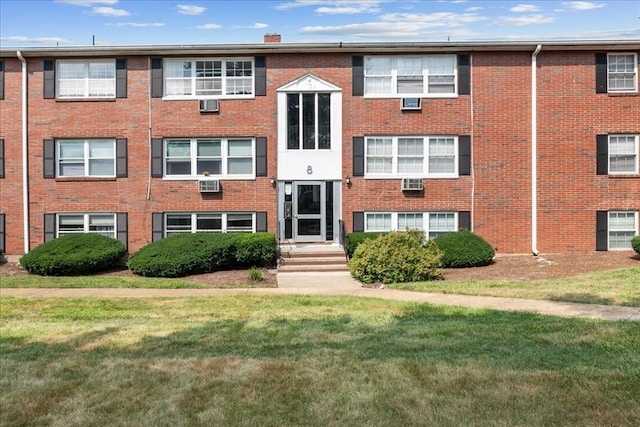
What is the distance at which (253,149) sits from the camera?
17.9m

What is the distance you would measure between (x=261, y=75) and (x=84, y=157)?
606 cm

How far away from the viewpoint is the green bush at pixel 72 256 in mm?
15094

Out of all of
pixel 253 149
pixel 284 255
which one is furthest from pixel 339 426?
pixel 253 149

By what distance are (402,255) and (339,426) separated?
9.50 m

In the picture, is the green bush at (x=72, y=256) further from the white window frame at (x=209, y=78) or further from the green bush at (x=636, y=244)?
the green bush at (x=636, y=244)

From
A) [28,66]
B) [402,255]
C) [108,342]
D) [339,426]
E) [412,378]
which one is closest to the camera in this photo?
[339,426]

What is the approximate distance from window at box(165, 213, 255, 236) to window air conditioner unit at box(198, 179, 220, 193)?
0.80m

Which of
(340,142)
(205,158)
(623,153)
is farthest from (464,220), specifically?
(205,158)

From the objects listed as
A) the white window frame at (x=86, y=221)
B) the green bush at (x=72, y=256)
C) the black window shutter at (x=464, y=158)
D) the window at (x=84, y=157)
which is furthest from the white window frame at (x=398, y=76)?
the green bush at (x=72, y=256)

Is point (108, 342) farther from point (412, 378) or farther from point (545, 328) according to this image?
point (545, 328)

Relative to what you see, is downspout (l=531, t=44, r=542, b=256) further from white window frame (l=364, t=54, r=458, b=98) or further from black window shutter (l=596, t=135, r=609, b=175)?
white window frame (l=364, t=54, r=458, b=98)

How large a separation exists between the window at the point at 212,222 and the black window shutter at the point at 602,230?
10650mm

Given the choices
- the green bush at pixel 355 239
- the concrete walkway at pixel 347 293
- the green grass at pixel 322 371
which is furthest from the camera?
the green bush at pixel 355 239

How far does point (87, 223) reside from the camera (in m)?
17.9
